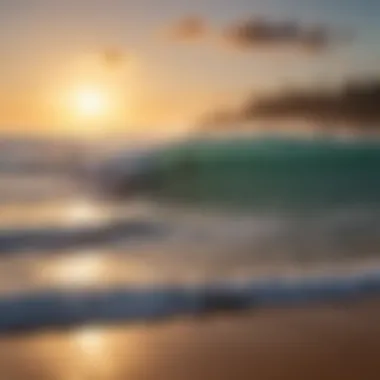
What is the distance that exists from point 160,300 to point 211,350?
0.60 ft

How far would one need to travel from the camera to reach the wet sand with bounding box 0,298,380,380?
41.5 inches

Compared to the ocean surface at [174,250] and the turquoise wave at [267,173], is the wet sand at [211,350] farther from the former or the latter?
the turquoise wave at [267,173]

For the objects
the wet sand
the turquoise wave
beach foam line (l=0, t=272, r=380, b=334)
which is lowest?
the wet sand

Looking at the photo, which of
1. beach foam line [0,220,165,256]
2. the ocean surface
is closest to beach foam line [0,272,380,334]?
the ocean surface

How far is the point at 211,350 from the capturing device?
3.72 feet

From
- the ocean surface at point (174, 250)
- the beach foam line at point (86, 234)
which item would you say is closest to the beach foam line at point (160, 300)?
the ocean surface at point (174, 250)

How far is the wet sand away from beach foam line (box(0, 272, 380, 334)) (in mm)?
37

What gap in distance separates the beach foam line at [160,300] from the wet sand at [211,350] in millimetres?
37

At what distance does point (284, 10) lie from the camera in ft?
5.22

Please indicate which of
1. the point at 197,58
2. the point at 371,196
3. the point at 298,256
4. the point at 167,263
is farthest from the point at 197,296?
the point at 371,196

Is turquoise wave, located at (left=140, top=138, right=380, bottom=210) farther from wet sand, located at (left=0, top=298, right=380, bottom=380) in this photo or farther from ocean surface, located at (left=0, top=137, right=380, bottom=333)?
wet sand, located at (left=0, top=298, right=380, bottom=380)

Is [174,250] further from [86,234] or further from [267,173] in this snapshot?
[267,173]

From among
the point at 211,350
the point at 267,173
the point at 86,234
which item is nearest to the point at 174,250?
the point at 86,234

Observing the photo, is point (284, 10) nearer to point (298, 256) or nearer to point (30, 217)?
point (298, 256)
